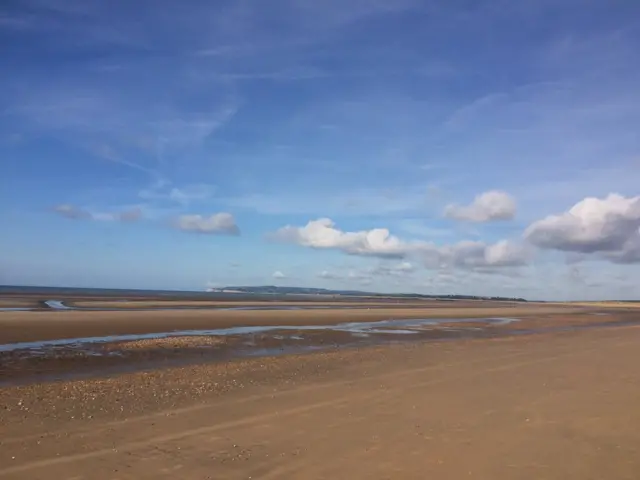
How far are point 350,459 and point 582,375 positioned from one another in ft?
32.9

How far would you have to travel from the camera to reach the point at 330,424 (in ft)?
31.8

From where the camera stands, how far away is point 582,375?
15094 mm

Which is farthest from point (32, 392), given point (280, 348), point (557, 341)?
point (557, 341)

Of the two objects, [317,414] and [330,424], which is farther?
[317,414]

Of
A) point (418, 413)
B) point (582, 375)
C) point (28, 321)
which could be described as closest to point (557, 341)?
point (582, 375)

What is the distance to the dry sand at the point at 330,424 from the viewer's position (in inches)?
294

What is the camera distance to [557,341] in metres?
26.8

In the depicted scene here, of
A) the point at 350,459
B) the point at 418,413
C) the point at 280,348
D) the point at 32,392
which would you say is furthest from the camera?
the point at 280,348

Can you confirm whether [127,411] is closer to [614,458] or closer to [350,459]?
[350,459]

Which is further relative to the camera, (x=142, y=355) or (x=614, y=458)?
(x=142, y=355)

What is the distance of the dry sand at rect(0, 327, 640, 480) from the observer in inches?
294

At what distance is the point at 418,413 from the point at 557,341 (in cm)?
1911

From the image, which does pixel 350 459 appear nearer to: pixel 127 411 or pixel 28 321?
pixel 127 411

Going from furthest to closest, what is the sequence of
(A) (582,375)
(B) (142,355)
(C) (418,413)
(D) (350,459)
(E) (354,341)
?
(E) (354,341), (B) (142,355), (A) (582,375), (C) (418,413), (D) (350,459)
